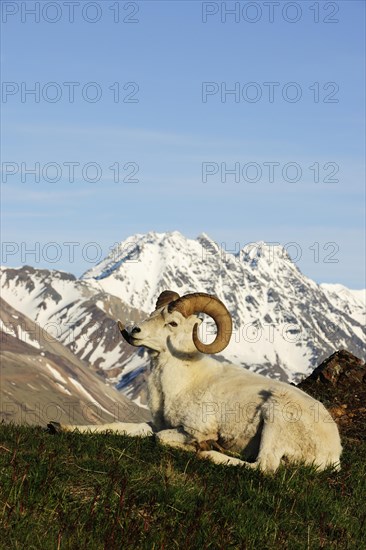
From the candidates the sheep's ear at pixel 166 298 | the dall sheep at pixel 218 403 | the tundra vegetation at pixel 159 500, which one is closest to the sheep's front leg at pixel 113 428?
the dall sheep at pixel 218 403

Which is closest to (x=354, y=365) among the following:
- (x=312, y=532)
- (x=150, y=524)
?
(x=312, y=532)

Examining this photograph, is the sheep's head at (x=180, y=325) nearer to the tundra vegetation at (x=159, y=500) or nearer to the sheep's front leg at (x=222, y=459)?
the tundra vegetation at (x=159, y=500)

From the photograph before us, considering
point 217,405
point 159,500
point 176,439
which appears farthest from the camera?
point 217,405

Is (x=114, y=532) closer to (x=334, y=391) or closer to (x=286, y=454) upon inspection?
(x=286, y=454)

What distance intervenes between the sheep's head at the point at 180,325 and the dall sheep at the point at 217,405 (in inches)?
0.7

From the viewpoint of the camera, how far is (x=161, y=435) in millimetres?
15922

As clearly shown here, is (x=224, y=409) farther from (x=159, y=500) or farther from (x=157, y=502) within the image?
(x=157, y=502)

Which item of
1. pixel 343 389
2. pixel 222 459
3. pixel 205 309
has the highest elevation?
pixel 205 309

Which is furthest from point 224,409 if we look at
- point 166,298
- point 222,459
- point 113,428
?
point 166,298

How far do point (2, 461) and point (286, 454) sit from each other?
5382 millimetres

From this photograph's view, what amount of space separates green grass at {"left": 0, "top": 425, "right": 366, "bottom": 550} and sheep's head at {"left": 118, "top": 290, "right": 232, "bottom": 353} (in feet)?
9.18

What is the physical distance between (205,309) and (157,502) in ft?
22.5

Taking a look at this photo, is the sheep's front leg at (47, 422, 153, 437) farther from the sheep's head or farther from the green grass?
the sheep's head

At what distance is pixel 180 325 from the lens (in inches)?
675
